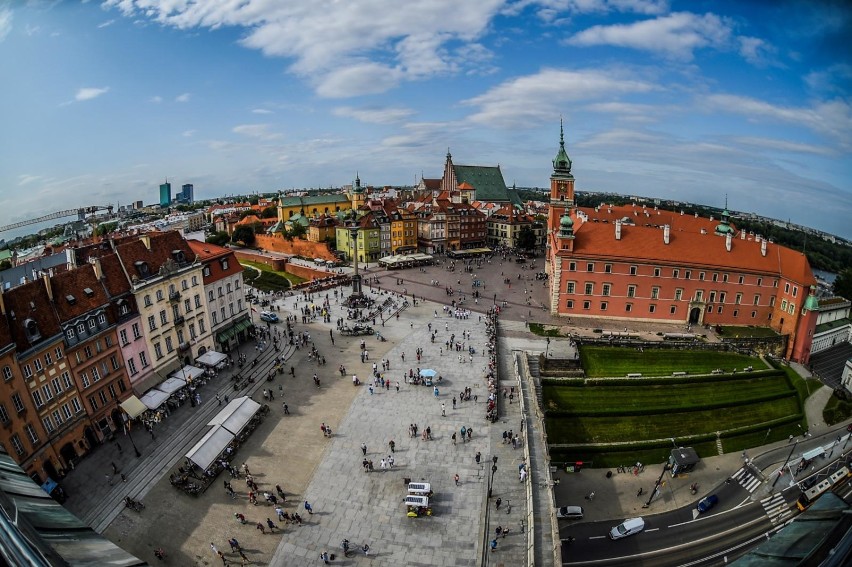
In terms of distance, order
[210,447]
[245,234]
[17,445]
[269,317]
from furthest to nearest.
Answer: [245,234] < [269,317] < [210,447] < [17,445]

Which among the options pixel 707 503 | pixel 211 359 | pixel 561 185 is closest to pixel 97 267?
pixel 211 359

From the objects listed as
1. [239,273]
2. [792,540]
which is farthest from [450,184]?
[792,540]

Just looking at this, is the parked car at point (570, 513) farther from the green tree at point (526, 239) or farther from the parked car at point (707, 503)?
the green tree at point (526, 239)

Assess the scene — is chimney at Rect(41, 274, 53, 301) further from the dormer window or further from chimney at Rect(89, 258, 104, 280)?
chimney at Rect(89, 258, 104, 280)

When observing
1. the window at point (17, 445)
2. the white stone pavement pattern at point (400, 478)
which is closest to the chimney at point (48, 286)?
the window at point (17, 445)

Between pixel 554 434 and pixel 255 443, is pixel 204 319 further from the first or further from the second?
pixel 554 434

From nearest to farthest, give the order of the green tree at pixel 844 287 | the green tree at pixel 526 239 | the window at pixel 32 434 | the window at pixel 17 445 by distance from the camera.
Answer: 1. the window at pixel 17 445
2. the window at pixel 32 434
3. the green tree at pixel 844 287
4. the green tree at pixel 526 239

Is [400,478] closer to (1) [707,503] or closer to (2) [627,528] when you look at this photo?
(2) [627,528]
